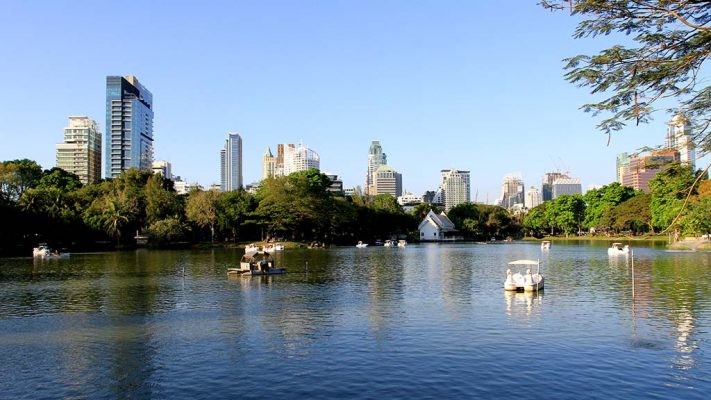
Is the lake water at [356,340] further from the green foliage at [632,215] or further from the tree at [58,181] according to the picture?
the green foliage at [632,215]

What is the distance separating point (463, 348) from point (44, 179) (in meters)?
122

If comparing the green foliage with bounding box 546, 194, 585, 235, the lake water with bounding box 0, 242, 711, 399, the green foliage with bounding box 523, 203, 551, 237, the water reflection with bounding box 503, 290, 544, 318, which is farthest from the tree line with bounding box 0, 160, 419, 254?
the water reflection with bounding box 503, 290, 544, 318

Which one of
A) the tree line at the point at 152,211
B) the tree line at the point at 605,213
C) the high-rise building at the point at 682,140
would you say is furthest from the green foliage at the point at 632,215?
the high-rise building at the point at 682,140

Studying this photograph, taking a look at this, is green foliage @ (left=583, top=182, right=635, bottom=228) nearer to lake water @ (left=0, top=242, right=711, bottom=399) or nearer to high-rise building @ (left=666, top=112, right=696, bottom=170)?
lake water @ (left=0, top=242, right=711, bottom=399)

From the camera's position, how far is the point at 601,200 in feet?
497

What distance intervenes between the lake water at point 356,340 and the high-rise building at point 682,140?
24.6 ft

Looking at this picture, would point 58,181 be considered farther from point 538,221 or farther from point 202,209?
point 538,221

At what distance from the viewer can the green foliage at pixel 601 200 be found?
146 metres

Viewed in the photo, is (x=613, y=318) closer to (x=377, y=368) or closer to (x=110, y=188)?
(x=377, y=368)

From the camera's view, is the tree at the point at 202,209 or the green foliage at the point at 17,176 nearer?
the tree at the point at 202,209

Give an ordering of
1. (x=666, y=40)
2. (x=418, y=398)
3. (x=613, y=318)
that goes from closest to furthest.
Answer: (x=666, y=40)
(x=418, y=398)
(x=613, y=318)

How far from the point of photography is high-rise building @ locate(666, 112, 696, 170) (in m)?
11.3

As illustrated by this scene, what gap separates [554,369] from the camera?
17844 mm

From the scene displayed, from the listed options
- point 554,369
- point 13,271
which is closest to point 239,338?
point 554,369
